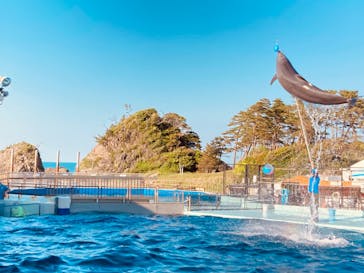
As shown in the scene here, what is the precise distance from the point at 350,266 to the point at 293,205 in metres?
7.28

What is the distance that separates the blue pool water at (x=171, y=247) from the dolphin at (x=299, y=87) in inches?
99.7

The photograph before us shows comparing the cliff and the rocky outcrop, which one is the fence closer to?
the cliff

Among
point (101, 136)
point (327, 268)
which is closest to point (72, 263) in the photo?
point (327, 268)

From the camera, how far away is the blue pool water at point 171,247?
6262 mm

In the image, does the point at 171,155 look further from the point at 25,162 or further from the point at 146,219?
the point at 146,219

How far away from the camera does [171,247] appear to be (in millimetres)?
7859

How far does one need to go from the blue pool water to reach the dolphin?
253 cm

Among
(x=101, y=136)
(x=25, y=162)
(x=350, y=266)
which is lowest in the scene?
(x=350, y=266)

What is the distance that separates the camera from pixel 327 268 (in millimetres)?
6359

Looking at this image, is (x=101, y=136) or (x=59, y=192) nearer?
(x=59, y=192)

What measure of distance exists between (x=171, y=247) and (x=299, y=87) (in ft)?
12.3

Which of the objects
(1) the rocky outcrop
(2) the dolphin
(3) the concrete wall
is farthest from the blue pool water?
(1) the rocky outcrop

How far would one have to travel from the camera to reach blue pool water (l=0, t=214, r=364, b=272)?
20.5 feet

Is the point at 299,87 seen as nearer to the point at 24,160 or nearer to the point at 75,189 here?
the point at 75,189
